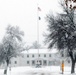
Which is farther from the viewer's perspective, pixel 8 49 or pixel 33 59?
pixel 33 59

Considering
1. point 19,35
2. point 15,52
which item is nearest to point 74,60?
point 15,52

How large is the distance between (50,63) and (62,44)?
7525cm

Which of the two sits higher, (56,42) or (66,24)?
(66,24)

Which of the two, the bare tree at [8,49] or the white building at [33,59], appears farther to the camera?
the white building at [33,59]

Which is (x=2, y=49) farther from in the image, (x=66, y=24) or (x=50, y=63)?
(x=50, y=63)

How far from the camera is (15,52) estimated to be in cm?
4406

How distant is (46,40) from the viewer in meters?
34.8

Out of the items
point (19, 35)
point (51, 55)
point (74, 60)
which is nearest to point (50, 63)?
point (51, 55)

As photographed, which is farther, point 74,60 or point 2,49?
point 2,49

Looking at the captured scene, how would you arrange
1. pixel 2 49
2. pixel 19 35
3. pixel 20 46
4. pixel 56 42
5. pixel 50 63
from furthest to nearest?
pixel 50 63 → pixel 19 35 → pixel 20 46 → pixel 2 49 → pixel 56 42

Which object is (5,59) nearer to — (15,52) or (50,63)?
(15,52)

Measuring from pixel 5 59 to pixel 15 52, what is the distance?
81.0 inches

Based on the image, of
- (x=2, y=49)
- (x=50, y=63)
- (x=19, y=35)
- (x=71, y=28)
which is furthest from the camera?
(x=50, y=63)

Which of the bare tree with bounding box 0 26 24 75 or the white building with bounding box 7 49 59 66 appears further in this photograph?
the white building with bounding box 7 49 59 66
